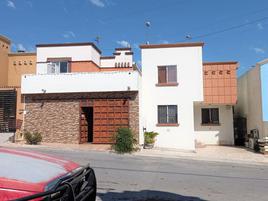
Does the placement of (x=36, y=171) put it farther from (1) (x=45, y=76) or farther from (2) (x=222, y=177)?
(1) (x=45, y=76)

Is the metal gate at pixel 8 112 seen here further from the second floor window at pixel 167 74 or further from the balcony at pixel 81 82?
the second floor window at pixel 167 74

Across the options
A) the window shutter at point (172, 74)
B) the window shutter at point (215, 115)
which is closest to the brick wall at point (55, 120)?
the window shutter at point (172, 74)

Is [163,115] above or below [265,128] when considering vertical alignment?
above

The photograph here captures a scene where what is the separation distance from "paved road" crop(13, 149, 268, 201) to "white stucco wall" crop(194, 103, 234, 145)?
8948 mm

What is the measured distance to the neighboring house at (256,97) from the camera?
19.9 meters

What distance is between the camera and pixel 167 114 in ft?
66.1

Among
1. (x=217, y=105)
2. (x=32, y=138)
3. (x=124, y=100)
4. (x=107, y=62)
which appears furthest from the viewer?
(x=107, y=62)

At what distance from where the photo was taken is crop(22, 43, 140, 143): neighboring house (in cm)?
1930

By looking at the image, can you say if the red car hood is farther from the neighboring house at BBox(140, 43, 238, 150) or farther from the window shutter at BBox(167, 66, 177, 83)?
the window shutter at BBox(167, 66, 177, 83)

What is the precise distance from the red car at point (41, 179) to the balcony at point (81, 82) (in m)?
15.2

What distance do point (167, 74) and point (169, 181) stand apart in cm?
1148

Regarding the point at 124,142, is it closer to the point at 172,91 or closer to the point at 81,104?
the point at 81,104

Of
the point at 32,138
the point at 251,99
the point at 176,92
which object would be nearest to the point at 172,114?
the point at 176,92

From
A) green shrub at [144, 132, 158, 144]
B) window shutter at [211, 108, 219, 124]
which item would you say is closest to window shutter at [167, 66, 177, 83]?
green shrub at [144, 132, 158, 144]
